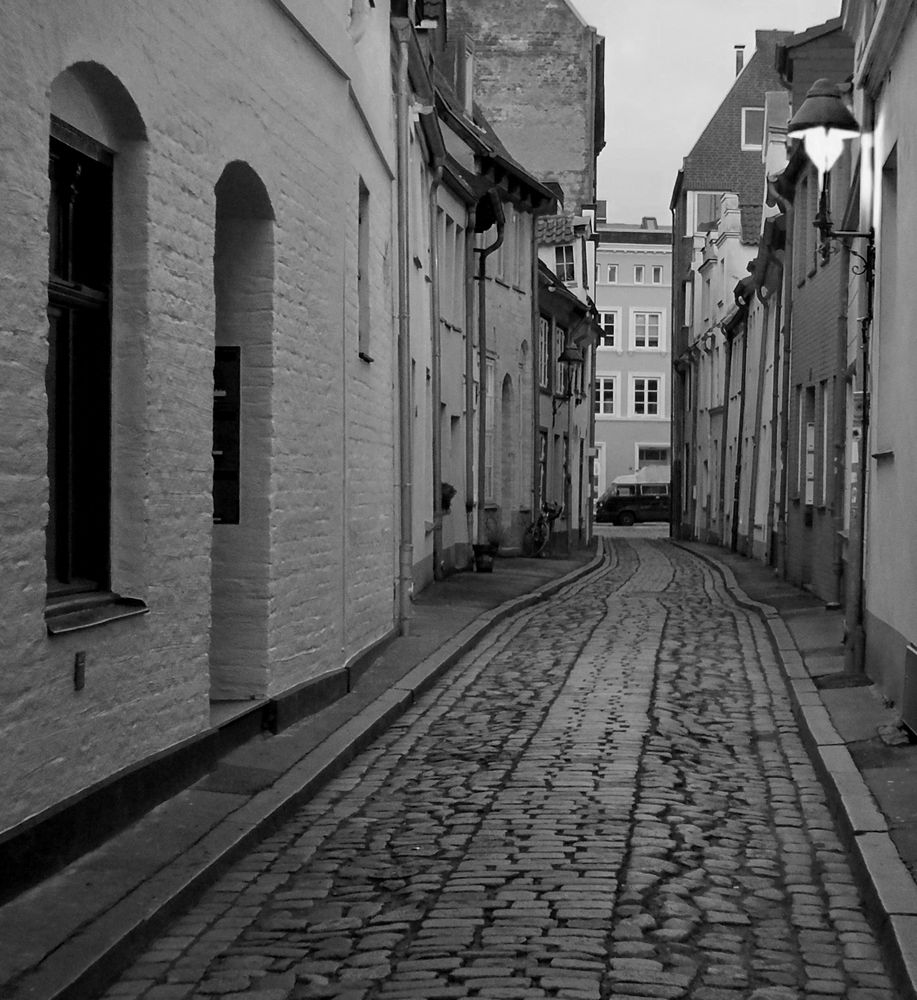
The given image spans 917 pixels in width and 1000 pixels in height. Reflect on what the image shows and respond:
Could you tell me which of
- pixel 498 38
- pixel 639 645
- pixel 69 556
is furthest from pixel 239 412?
pixel 498 38

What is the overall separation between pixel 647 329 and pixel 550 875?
2721 inches

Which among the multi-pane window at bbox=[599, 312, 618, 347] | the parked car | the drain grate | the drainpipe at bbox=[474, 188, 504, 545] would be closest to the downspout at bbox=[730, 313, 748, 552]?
the drainpipe at bbox=[474, 188, 504, 545]

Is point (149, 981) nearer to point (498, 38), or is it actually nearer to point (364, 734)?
point (364, 734)

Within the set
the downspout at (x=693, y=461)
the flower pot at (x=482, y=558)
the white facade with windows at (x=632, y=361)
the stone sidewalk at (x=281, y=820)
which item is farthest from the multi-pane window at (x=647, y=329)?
the stone sidewalk at (x=281, y=820)

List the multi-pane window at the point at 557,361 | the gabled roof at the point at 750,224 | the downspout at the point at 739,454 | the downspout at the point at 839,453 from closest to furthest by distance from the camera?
the downspout at the point at 839,453, the downspout at the point at 739,454, the multi-pane window at the point at 557,361, the gabled roof at the point at 750,224

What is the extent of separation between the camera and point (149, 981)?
561cm

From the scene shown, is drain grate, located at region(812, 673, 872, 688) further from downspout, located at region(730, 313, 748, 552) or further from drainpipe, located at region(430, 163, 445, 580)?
downspout, located at region(730, 313, 748, 552)

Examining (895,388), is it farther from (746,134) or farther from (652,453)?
(652,453)

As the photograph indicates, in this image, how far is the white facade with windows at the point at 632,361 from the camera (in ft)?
244

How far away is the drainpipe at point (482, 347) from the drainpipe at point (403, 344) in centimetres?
1134

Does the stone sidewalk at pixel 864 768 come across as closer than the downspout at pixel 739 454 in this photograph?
Yes

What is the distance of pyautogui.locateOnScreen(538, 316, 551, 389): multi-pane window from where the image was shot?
124 feet

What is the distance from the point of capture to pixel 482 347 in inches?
1093

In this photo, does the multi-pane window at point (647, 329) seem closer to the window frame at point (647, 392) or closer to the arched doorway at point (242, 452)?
the window frame at point (647, 392)
